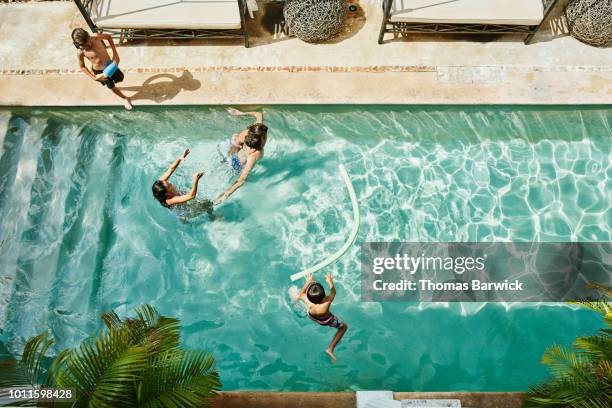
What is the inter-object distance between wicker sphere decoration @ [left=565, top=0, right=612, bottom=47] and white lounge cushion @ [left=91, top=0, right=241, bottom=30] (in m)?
4.99

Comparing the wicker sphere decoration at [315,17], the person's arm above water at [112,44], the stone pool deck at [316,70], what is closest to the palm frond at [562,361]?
the stone pool deck at [316,70]

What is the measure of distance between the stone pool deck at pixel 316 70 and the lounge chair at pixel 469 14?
1.07ft

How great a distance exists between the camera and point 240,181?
6672mm

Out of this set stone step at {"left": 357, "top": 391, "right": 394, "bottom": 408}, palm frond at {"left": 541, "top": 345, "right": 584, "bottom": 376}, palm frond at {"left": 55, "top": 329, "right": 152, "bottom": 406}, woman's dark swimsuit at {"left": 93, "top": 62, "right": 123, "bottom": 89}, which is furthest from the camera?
woman's dark swimsuit at {"left": 93, "top": 62, "right": 123, "bottom": 89}

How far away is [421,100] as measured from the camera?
7.27 metres

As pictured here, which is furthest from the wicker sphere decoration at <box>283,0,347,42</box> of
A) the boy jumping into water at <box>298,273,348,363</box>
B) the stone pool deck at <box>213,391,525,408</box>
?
the stone pool deck at <box>213,391,525,408</box>

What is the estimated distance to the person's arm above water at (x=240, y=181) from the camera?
656cm

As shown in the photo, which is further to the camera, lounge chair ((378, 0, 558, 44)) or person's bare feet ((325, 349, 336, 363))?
lounge chair ((378, 0, 558, 44))

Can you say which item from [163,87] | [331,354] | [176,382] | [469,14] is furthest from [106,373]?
[469,14]

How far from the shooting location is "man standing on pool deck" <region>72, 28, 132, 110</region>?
652 cm

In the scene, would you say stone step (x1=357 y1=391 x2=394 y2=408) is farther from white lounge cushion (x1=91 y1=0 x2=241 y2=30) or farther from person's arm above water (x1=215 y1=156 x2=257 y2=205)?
white lounge cushion (x1=91 y1=0 x2=241 y2=30)

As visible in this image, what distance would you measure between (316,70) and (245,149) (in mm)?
1776

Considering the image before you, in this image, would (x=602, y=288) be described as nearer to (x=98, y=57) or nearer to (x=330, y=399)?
(x=330, y=399)

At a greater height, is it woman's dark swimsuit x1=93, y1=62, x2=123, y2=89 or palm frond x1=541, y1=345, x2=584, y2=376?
woman's dark swimsuit x1=93, y1=62, x2=123, y2=89
